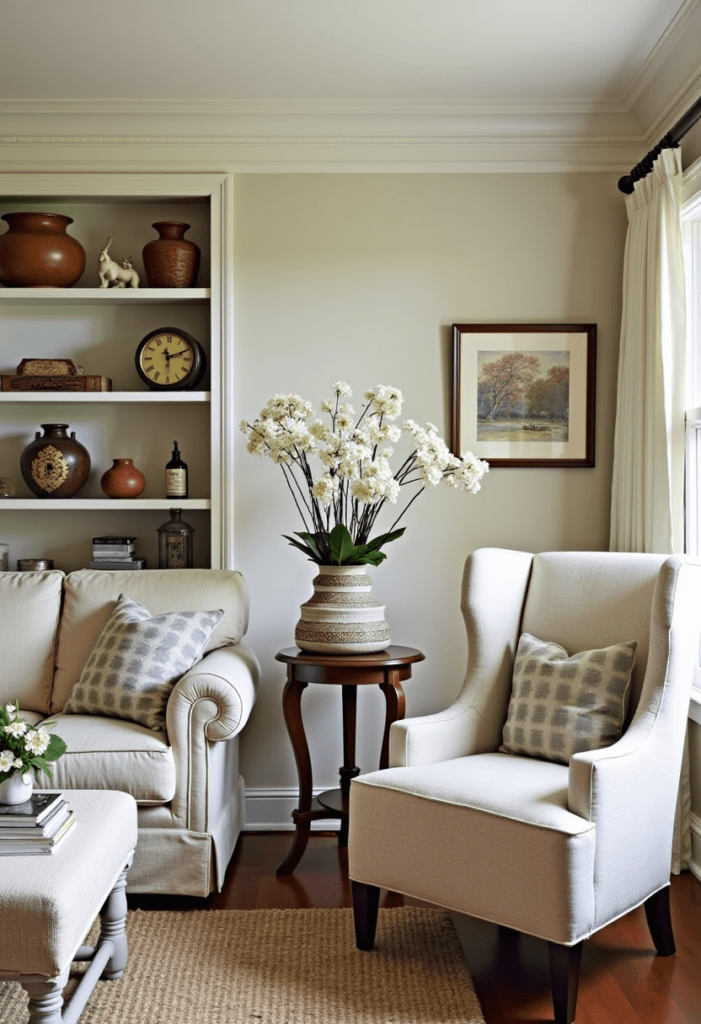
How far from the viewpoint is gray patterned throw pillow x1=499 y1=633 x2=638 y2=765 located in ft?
8.48

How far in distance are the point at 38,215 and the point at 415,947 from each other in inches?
111

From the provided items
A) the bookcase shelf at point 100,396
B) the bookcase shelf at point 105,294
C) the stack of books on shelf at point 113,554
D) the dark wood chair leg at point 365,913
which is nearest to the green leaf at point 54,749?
the dark wood chair leg at point 365,913

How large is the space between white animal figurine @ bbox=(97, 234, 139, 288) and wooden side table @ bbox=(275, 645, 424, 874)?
5.08 feet

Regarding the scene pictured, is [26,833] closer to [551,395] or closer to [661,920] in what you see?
[661,920]

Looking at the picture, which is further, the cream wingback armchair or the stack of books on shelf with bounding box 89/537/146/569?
the stack of books on shelf with bounding box 89/537/146/569

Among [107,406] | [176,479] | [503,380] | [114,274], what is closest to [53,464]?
[107,406]

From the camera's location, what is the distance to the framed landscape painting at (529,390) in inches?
145

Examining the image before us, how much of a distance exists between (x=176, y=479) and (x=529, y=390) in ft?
4.58

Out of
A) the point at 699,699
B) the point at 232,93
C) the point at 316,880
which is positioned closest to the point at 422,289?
the point at 232,93

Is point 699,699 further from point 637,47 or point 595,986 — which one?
point 637,47

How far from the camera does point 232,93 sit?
3.49m

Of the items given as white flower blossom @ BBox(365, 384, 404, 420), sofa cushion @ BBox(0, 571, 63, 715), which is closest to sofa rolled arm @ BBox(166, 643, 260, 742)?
sofa cushion @ BBox(0, 571, 63, 715)

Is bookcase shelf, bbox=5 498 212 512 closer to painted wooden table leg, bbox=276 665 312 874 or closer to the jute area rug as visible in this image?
painted wooden table leg, bbox=276 665 312 874

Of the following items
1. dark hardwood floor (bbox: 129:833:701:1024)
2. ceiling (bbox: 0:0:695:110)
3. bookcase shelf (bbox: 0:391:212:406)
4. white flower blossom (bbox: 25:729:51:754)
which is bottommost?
dark hardwood floor (bbox: 129:833:701:1024)
